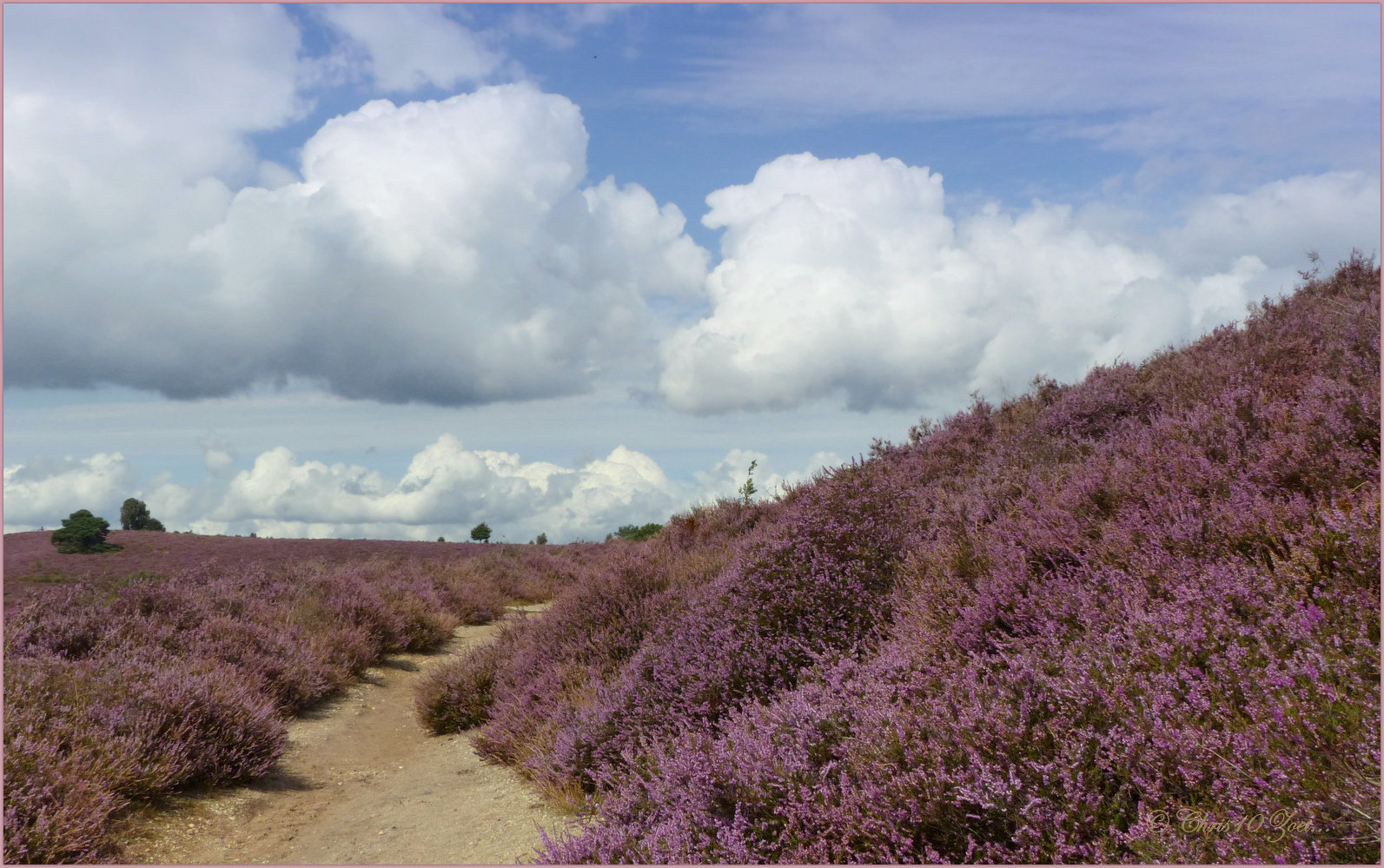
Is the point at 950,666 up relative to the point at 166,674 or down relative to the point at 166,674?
up

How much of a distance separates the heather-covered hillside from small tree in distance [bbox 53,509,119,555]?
2315 centimetres

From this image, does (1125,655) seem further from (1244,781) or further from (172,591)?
(172,591)

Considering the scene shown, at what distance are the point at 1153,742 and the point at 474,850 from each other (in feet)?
14.0

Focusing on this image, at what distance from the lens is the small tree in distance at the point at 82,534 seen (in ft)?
77.7

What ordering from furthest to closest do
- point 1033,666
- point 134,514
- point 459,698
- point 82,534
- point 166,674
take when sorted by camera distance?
point 134,514 < point 82,534 < point 459,698 < point 166,674 < point 1033,666

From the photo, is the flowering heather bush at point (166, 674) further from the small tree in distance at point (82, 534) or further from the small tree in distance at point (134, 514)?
the small tree in distance at point (134, 514)

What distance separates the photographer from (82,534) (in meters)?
24.2

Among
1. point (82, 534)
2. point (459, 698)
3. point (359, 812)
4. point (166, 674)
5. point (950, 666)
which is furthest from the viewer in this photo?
point (82, 534)

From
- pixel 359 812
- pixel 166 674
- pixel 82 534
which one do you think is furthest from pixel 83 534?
pixel 359 812

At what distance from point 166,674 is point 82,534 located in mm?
22698

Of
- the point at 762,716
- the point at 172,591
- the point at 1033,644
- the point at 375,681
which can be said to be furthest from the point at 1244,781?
the point at 172,591

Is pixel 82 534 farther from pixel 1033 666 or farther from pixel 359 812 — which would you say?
pixel 1033 666

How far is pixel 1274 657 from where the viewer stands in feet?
9.46

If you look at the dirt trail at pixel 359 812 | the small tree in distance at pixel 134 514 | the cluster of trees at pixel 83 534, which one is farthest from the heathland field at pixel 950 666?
the small tree in distance at pixel 134 514
